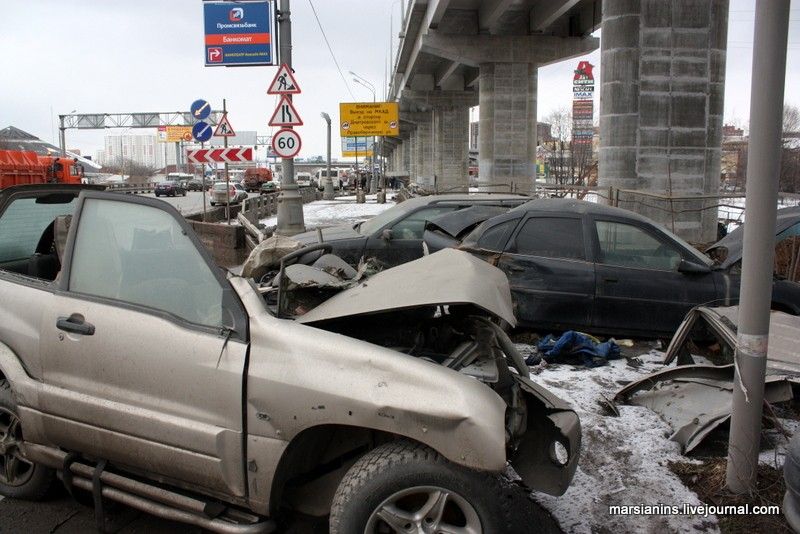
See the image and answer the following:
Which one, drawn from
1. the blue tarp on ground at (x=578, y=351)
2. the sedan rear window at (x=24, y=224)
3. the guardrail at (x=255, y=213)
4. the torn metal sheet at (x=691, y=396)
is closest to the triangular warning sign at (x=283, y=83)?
the guardrail at (x=255, y=213)

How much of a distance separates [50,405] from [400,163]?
12650 cm

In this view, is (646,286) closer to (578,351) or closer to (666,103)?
(578,351)

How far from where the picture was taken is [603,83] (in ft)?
46.2

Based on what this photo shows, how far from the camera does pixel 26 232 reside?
4875 millimetres

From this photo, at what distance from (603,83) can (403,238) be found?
279 inches

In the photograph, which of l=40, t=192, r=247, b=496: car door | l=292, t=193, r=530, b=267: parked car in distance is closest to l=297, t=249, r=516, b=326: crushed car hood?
l=40, t=192, r=247, b=496: car door

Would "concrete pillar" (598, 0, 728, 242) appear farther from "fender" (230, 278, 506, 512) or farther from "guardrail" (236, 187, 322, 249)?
"fender" (230, 278, 506, 512)

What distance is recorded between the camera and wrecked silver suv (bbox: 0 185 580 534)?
278 centimetres

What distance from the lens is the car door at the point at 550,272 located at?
277 inches

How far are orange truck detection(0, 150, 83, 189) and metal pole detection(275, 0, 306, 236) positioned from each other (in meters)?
8.92

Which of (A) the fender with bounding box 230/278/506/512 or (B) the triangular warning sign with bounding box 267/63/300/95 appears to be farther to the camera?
(B) the triangular warning sign with bounding box 267/63/300/95

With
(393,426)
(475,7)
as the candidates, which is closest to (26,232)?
(393,426)

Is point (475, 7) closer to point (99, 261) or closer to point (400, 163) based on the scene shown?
point (99, 261)

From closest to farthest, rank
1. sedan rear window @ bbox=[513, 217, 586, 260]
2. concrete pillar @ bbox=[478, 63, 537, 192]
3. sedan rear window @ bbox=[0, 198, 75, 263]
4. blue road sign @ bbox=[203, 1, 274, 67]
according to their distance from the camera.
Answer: sedan rear window @ bbox=[0, 198, 75, 263], sedan rear window @ bbox=[513, 217, 586, 260], blue road sign @ bbox=[203, 1, 274, 67], concrete pillar @ bbox=[478, 63, 537, 192]
